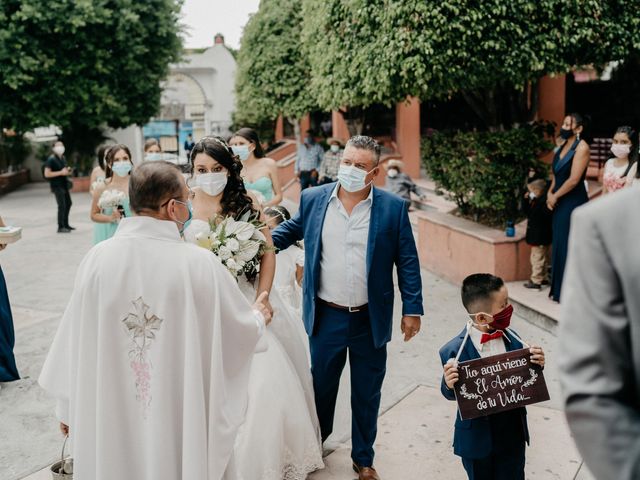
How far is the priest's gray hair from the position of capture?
283 centimetres

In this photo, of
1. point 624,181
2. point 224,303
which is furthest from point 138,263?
point 624,181

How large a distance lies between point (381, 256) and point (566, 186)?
4000 mm

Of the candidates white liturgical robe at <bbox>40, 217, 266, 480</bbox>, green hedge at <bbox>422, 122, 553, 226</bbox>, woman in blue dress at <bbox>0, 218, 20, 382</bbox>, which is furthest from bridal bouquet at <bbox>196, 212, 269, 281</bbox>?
green hedge at <bbox>422, 122, 553, 226</bbox>

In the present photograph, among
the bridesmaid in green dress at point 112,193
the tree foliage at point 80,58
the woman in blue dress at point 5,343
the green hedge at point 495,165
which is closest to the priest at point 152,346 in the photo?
the woman in blue dress at point 5,343

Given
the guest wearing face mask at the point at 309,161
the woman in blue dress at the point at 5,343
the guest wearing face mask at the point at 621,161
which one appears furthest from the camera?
the guest wearing face mask at the point at 309,161

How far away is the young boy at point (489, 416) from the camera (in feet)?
11.1

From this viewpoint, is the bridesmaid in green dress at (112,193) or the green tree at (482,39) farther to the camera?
the green tree at (482,39)

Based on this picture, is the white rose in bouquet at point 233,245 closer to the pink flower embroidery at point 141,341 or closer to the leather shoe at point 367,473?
the pink flower embroidery at point 141,341

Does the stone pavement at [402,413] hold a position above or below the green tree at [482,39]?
below

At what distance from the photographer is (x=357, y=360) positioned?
4.18m

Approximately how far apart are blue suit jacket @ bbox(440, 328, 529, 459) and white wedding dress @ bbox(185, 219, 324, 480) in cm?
100

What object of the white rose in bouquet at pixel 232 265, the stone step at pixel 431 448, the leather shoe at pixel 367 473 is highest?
the white rose in bouquet at pixel 232 265

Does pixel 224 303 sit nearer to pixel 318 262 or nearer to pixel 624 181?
pixel 318 262

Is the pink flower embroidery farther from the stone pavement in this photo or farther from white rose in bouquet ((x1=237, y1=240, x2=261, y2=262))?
the stone pavement
